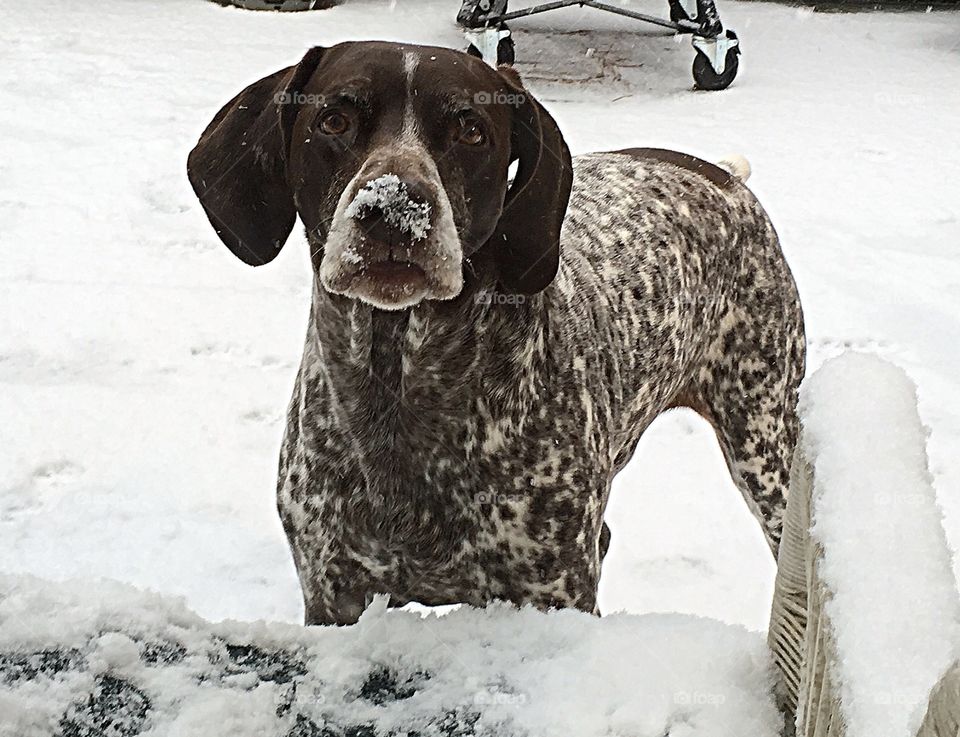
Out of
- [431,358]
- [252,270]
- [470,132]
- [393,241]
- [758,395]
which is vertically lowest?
[252,270]

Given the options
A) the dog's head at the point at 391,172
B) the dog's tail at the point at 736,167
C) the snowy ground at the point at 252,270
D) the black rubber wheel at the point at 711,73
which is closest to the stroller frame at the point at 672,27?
the black rubber wheel at the point at 711,73

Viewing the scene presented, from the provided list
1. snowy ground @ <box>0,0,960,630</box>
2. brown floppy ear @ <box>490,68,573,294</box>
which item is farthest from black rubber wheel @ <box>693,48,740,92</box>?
brown floppy ear @ <box>490,68,573,294</box>

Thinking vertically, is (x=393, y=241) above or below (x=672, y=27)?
above

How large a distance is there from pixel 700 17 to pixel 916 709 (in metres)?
7.09

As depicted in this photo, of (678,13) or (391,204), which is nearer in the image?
→ (391,204)

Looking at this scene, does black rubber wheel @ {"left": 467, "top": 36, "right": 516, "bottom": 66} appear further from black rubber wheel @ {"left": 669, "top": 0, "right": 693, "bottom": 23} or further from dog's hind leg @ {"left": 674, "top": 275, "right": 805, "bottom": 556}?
dog's hind leg @ {"left": 674, "top": 275, "right": 805, "bottom": 556}

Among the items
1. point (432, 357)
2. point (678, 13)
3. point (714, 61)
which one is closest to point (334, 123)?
point (432, 357)

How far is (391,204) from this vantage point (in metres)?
1.82

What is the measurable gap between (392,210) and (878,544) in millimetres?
944

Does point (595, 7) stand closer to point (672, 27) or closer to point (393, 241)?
point (672, 27)

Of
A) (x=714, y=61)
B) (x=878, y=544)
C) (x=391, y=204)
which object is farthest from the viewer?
(x=714, y=61)

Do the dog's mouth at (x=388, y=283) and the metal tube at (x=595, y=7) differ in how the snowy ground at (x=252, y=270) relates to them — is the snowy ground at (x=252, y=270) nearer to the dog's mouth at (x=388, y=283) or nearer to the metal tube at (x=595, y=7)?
the metal tube at (x=595, y=7)

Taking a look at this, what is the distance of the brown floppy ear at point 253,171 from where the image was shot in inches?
85.3

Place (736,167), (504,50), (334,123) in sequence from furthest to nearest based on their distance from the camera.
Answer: (504,50), (736,167), (334,123)
